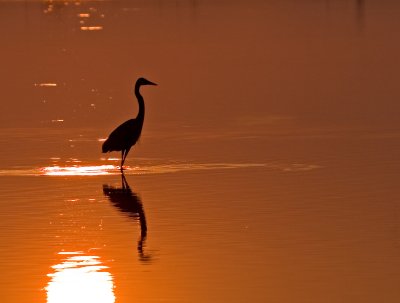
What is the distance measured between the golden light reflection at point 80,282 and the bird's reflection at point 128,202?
3.49ft

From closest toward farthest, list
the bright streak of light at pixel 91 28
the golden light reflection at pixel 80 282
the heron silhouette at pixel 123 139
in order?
the golden light reflection at pixel 80 282, the heron silhouette at pixel 123 139, the bright streak of light at pixel 91 28

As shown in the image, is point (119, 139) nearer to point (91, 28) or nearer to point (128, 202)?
point (128, 202)

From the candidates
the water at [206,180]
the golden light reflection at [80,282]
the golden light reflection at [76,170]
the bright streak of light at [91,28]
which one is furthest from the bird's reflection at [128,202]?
the bright streak of light at [91,28]

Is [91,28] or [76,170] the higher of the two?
[76,170]

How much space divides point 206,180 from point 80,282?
6681 mm

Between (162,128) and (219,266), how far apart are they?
13255 millimetres

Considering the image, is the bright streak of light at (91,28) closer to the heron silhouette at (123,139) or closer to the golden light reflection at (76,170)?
the heron silhouette at (123,139)

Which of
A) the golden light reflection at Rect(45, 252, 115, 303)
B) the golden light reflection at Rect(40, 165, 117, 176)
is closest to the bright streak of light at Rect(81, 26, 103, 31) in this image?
the golden light reflection at Rect(40, 165, 117, 176)

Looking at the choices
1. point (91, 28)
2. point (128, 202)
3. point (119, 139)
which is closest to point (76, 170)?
point (119, 139)

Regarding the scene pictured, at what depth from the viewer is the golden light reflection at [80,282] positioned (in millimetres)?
13297

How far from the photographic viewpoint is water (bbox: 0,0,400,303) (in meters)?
14.0

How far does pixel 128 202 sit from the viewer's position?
62.1 ft

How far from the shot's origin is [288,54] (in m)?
47.5

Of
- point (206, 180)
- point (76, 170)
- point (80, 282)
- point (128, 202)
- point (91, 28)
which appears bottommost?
point (91, 28)
